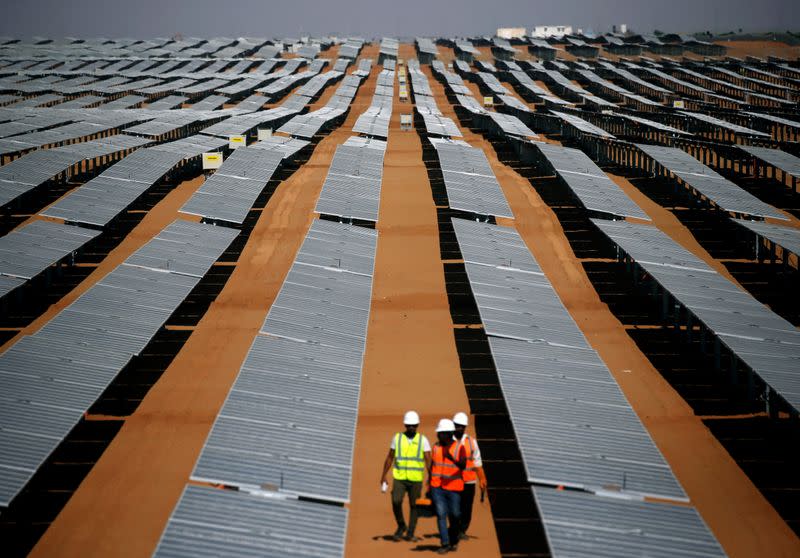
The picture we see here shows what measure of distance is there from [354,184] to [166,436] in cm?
1733

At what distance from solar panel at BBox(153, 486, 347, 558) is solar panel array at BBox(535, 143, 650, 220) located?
20.1 meters

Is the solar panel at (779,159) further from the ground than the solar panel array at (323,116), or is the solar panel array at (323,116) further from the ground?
the solar panel array at (323,116)

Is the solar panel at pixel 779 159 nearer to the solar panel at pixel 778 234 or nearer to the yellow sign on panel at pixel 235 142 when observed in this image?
the solar panel at pixel 778 234

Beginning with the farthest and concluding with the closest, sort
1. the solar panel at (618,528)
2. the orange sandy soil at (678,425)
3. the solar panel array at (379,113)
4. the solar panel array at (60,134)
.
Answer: the solar panel array at (379,113), the solar panel array at (60,134), the orange sandy soil at (678,425), the solar panel at (618,528)

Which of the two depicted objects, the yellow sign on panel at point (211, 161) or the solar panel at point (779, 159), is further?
the solar panel at point (779, 159)

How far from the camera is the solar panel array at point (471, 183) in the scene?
2833 centimetres

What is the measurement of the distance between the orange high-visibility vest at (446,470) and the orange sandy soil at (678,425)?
4.31 meters

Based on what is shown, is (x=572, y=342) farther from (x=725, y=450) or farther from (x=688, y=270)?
(x=688, y=270)

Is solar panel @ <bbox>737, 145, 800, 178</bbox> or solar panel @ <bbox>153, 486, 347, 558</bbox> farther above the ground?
solar panel @ <bbox>737, 145, 800, 178</bbox>

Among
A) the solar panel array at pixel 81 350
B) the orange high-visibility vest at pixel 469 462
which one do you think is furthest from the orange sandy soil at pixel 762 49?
the orange high-visibility vest at pixel 469 462

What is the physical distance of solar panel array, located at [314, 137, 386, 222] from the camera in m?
27.0

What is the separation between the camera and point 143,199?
1313 inches

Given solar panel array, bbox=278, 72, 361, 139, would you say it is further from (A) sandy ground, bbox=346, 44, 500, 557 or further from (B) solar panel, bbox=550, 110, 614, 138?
(B) solar panel, bbox=550, 110, 614, 138

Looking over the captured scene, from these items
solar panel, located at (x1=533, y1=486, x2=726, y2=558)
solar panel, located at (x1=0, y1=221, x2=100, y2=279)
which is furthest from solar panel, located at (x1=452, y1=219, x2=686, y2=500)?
solar panel, located at (x1=0, y1=221, x2=100, y2=279)
